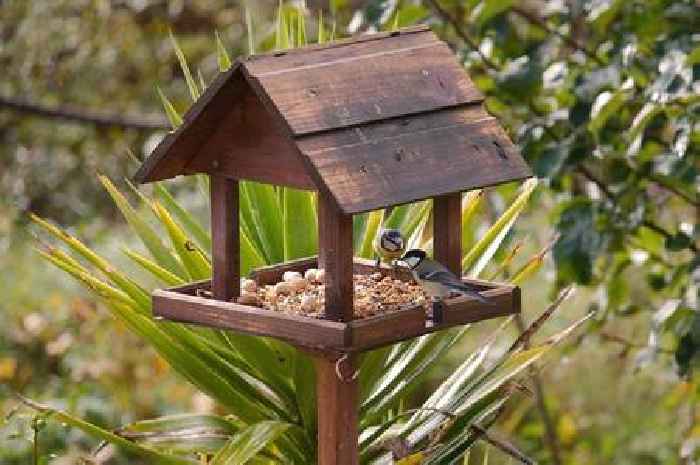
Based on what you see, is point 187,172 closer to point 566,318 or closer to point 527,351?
point 527,351

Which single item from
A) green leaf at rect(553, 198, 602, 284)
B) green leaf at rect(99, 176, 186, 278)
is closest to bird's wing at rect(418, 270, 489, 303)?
green leaf at rect(99, 176, 186, 278)

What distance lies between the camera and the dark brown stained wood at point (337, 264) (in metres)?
2.42

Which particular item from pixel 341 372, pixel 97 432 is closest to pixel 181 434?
pixel 97 432

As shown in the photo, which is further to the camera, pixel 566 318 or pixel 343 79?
pixel 566 318

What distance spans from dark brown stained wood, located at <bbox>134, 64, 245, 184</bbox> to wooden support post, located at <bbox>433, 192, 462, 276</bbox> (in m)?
0.41

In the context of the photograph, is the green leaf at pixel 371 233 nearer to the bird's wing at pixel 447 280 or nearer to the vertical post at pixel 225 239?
the vertical post at pixel 225 239

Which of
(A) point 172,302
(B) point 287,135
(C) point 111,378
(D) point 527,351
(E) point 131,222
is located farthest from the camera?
(C) point 111,378

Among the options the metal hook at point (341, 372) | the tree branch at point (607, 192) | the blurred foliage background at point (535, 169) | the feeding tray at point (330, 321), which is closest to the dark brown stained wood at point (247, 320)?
the feeding tray at point (330, 321)

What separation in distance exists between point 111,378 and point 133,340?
0.40 meters

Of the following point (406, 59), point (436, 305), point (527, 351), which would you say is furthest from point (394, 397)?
point (406, 59)

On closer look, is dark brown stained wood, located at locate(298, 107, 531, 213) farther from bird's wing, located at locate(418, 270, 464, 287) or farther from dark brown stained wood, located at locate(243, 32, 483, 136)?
bird's wing, located at locate(418, 270, 464, 287)

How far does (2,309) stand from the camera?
7.08 metres

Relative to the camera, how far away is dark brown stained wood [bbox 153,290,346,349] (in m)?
2.34

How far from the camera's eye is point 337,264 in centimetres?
243
